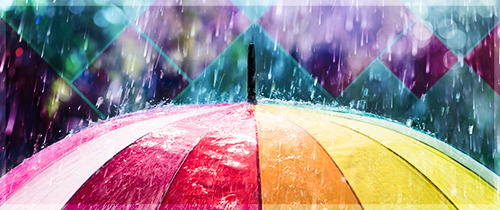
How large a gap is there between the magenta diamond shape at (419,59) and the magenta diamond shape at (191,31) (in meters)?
1.46

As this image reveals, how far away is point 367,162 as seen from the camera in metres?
0.77

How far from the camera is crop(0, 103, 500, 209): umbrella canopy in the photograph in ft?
2.12

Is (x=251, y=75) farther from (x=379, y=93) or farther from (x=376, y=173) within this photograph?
(x=379, y=93)

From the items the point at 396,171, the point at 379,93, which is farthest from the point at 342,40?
the point at 396,171

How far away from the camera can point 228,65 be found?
2.43 metres

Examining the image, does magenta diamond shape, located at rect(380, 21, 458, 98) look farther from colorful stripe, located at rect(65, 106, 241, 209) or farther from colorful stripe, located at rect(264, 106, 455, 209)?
colorful stripe, located at rect(65, 106, 241, 209)

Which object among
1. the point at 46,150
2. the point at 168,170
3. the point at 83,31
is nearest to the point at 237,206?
the point at 168,170

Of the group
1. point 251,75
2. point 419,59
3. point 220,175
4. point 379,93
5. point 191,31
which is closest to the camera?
point 220,175

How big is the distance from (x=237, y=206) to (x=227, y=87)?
1.89 m

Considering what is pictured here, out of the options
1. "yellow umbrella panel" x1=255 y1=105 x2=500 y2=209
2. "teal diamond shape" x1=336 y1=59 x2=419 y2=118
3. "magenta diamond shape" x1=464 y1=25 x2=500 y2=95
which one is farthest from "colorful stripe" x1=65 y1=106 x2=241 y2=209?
"magenta diamond shape" x1=464 y1=25 x2=500 y2=95

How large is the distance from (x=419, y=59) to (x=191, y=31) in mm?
2178

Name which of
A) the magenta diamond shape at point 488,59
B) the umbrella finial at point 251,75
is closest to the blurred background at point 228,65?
the magenta diamond shape at point 488,59

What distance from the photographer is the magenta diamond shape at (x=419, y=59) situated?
207 cm

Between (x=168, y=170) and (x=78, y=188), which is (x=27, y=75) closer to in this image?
(x=78, y=188)
